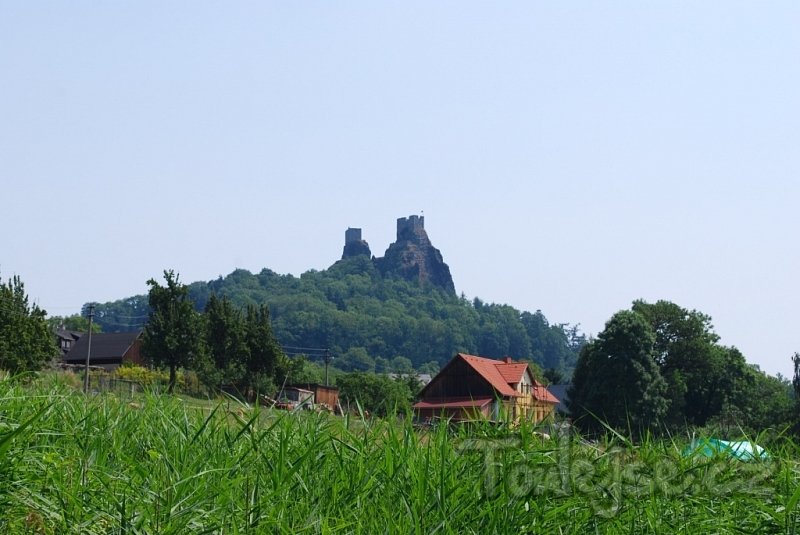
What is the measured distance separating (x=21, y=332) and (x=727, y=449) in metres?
37.0

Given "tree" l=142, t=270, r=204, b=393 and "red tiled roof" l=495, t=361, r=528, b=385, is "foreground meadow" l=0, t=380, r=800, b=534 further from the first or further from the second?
"red tiled roof" l=495, t=361, r=528, b=385

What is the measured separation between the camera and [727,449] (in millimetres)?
7434

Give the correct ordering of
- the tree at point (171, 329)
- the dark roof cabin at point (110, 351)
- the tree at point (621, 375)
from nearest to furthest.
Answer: the tree at point (171, 329)
the tree at point (621, 375)
the dark roof cabin at point (110, 351)

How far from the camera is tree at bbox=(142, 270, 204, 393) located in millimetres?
48031

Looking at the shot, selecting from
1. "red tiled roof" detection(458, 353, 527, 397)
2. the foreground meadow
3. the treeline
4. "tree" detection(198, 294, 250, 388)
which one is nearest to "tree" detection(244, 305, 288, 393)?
"tree" detection(198, 294, 250, 388)

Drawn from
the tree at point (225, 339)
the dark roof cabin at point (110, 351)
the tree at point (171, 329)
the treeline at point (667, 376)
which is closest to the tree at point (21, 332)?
the tree at point (171, 329)

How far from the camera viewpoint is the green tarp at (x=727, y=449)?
7.34 meters

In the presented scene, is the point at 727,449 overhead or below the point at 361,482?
overhead

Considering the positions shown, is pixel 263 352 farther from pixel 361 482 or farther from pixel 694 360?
pixel 361 482

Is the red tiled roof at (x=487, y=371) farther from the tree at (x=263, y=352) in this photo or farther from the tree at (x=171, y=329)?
the tree at (x=171, y=329)

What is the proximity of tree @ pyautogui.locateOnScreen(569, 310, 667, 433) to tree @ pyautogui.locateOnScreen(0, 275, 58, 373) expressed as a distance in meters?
31.3

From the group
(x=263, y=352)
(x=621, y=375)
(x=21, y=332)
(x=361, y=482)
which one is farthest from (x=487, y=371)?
(x=361, y=482)

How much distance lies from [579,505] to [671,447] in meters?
A: 1.93

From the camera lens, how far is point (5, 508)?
544 cm
